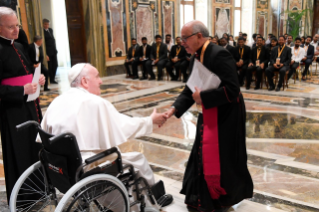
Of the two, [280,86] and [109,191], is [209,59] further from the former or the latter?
[280,86]

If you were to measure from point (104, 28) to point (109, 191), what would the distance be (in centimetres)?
888

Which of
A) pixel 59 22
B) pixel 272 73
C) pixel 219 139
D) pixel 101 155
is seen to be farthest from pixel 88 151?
pixel 59 22

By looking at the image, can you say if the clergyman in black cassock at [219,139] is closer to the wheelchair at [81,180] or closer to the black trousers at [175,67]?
the wheelchair at [81,180]

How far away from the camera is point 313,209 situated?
2.42 meters

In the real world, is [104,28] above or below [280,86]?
above

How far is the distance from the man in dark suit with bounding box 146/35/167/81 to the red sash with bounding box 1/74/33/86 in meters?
6.96

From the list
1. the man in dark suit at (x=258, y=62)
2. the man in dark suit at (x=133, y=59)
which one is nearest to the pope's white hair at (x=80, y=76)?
the man in dark suit at (x=258, y=62)

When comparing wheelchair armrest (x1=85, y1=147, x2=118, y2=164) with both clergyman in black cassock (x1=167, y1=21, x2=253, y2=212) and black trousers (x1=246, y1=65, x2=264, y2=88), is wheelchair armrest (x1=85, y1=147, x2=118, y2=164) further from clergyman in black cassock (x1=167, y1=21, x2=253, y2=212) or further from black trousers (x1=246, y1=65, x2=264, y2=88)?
black trousers (x1=246, y1=65, x2=264, y2=88)

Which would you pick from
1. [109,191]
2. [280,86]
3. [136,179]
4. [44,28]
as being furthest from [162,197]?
[44,28]

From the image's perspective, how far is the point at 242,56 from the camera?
7988 mm

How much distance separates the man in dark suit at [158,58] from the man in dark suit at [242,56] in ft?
7.47

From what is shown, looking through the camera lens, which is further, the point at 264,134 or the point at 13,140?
the point at 264,134

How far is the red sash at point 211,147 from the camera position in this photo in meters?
2.20

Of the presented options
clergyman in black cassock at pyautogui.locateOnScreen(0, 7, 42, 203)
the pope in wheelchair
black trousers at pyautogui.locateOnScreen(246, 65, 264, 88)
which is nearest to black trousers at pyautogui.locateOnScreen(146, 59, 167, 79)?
black trousers at pyautogui.locateOnScreen(246, 65, 264, 88)
